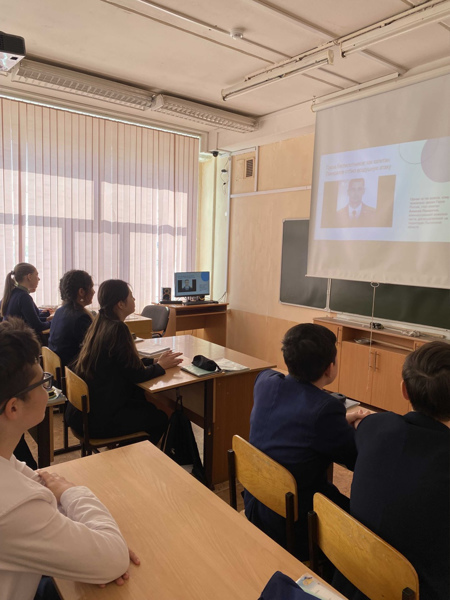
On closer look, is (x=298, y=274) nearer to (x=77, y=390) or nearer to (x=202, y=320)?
(x=202, y=320)

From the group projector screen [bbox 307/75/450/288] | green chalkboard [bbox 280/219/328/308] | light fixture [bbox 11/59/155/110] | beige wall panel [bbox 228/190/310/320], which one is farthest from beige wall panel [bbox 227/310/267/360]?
light fixture [bbox 11/59/155/110]

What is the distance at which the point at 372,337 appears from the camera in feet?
14.7

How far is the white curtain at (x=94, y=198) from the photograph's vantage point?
4.80m

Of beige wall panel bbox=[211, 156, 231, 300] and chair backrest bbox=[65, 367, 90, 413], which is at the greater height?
beige wall panel bbox=[211, 156, 231, 300]

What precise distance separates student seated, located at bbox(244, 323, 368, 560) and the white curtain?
404cm

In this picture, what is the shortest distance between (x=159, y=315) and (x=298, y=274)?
176 centimetres

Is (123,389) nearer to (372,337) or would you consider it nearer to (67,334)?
(67,334)

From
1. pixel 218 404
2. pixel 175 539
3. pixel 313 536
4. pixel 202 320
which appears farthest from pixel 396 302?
pixel 175 539

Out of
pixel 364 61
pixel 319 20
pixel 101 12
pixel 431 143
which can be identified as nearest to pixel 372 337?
pixel 431 143

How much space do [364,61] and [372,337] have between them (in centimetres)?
257

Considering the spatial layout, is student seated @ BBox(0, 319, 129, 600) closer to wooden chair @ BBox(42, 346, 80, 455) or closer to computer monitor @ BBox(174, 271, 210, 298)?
wooden chair @ BBox(42, 346, 80, 455)

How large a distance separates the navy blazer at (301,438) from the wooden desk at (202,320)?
3.94m

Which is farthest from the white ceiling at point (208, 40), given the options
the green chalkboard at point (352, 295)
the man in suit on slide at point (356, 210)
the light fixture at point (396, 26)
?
the green chalkboard at point (352, 295)

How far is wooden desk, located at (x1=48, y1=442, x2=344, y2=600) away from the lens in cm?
101
